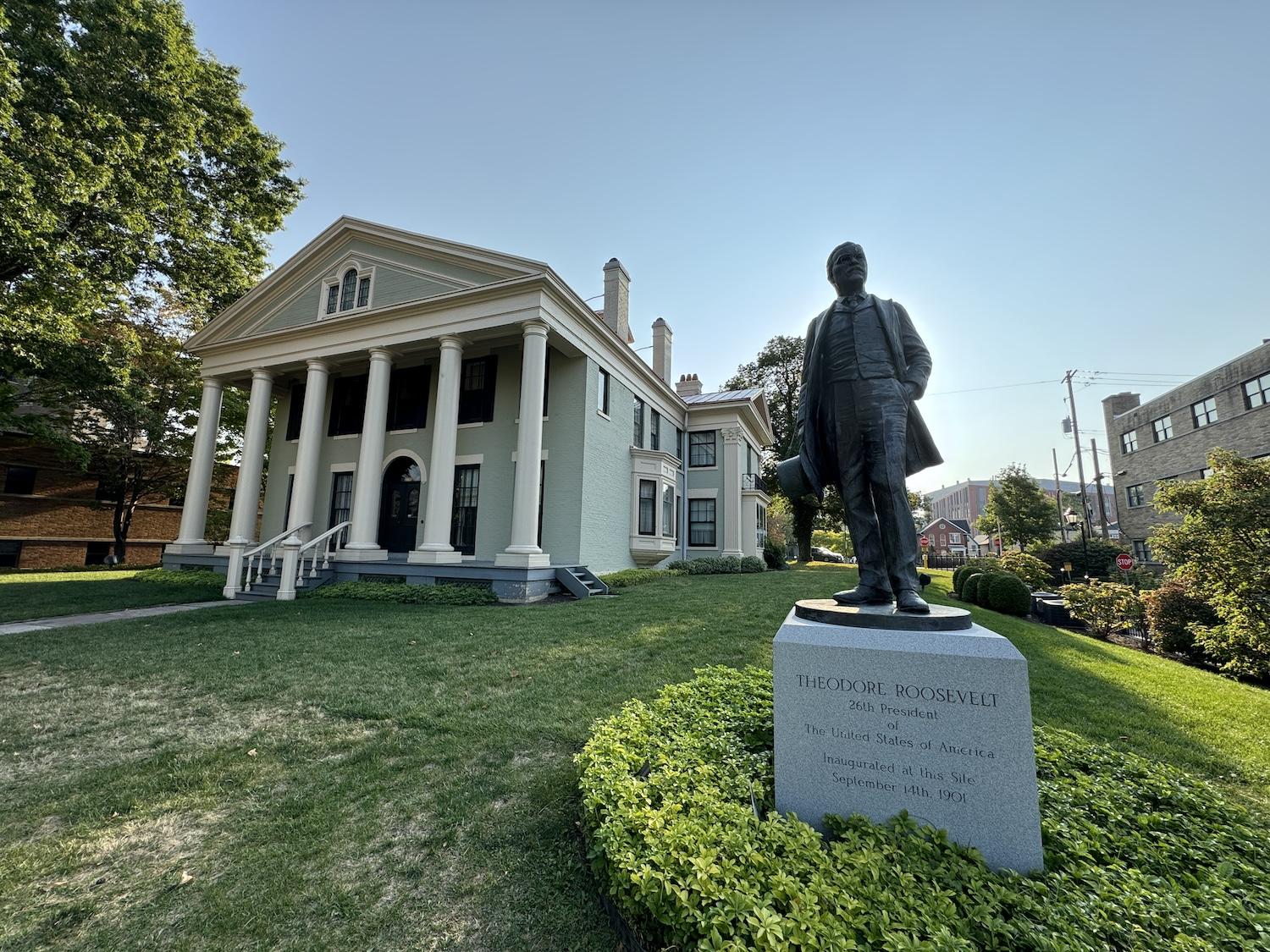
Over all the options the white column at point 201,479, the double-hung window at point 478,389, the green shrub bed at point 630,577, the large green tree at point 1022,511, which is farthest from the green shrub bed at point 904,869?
the large green tree at point 1022,511

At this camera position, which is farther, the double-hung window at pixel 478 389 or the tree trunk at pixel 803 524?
the tree trunk at pixel 803 524

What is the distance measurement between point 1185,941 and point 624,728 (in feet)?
9.79

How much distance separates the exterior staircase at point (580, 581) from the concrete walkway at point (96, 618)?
7.19 meters

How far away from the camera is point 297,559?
43.0ft

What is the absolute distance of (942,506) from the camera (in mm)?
138750

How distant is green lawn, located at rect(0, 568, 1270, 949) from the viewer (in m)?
2.53

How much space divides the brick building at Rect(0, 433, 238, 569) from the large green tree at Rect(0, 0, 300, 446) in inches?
181

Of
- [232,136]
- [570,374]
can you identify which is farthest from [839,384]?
[232,136]

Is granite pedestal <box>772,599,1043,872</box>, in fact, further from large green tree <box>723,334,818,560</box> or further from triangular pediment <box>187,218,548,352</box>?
large green tree <box>723,334,818,560</box>

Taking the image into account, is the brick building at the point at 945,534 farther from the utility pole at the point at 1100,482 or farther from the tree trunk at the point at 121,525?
the tree trunk at the point at 121,525

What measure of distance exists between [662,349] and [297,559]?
1663 centimetres

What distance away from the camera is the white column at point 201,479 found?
17016 mm

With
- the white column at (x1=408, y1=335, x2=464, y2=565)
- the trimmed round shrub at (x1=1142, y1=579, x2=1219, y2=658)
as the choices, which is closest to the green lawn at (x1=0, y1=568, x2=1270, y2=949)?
the trimmed round shrub at (x1=1142, y1=579, x2=1219, y2=658)

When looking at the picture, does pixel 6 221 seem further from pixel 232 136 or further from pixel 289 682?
pixel 289 682
